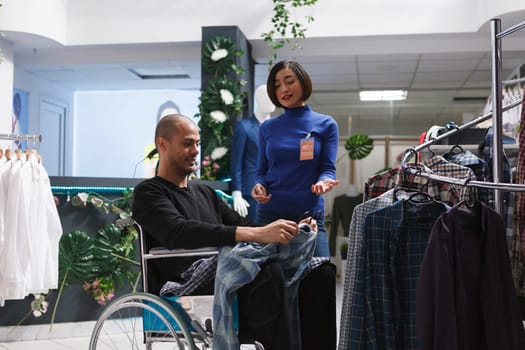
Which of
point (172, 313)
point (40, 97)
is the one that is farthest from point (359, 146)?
point (172, 313)

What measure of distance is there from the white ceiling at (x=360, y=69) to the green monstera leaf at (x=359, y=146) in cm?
21

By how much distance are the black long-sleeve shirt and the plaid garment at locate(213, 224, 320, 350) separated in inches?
3.5

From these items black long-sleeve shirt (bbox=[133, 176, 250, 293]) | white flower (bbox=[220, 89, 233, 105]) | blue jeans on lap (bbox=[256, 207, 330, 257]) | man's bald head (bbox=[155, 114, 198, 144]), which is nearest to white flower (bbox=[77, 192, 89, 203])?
white flower (bbox=[220, 89, 233, 105])

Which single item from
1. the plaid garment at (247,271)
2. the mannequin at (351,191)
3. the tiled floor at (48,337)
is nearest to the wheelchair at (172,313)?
the plaid garment at (247,271)

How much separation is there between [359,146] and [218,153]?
3.32m

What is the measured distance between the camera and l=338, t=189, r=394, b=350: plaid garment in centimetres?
186

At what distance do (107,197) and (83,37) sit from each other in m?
2.77

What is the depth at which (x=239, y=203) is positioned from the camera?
5.12 meters

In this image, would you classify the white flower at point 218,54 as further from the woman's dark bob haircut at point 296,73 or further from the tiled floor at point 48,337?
the woman's dark bob haircut at point 296,73

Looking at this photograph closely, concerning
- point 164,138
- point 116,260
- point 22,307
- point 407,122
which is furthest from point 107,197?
point 407,122

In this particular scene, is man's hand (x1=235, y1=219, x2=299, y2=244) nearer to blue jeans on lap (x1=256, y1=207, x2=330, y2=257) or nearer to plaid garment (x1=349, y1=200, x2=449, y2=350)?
plaid garment (x1=349, y1=200, x2=449, y2=350)

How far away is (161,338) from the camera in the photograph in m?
2.14

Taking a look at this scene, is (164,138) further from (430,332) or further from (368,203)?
(430,332)

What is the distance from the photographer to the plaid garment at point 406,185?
2176 mm
